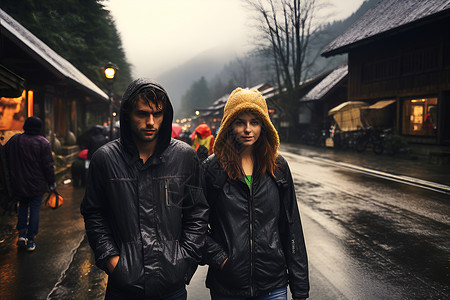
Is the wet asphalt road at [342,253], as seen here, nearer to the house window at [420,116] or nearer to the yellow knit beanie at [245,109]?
the yellow knit beanie at [245,109]

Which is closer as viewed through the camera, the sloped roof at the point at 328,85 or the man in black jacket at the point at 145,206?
the man in black jacket at the point at 145,206

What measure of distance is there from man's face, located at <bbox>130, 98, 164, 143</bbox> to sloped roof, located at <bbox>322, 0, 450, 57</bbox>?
17.6 metres

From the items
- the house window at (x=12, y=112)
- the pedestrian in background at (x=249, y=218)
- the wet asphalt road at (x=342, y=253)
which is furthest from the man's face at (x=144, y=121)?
the house window at (x=12, y=112)

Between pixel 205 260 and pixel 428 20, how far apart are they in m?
18.8

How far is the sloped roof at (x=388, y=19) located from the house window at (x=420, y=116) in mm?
4504

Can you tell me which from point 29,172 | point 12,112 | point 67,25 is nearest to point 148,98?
point 29,172

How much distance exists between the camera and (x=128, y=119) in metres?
2.22

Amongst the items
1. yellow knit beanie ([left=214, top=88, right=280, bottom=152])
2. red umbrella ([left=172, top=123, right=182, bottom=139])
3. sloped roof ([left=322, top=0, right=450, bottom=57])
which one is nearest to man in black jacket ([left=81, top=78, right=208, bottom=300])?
yellow knit beanie ([left=214, top=88, right=280, bottom=152])

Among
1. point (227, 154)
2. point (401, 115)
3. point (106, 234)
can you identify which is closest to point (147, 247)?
point (106, 234)

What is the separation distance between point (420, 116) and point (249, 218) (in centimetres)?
2194

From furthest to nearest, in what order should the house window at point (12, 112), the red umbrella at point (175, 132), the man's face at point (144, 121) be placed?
the house window at point (12, 112)
the red umbrella at point (175, 132)
the man's face at point (144, 121)

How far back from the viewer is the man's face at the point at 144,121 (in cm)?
216

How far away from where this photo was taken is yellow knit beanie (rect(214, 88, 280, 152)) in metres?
2.37

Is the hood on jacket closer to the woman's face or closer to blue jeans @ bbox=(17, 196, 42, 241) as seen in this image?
the woman's face
